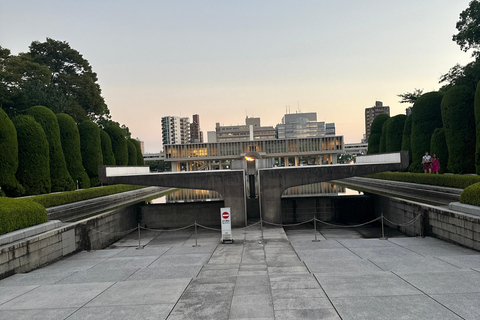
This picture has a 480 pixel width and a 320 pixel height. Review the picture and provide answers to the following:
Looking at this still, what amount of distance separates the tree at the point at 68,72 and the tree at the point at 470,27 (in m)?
55.7

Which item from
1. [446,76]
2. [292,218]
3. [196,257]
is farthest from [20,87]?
[446,76]

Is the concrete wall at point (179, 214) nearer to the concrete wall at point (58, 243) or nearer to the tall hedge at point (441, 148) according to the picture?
the concrete wall at point (58, 243)

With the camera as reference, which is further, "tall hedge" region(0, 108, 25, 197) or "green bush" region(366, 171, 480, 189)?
"tall hedge" region(0, 108, 25, 197)

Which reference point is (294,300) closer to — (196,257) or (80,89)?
(196,257)

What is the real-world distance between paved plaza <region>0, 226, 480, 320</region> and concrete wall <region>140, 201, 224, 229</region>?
436 inches

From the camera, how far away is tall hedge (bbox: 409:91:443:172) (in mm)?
34344

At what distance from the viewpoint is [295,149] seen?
349ft

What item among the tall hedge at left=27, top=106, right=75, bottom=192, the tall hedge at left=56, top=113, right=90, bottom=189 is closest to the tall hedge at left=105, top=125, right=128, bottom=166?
the tall hedge at left=56, top=113, right=90, bottom=189

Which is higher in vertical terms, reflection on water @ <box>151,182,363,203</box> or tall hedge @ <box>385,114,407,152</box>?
tall hedge @ <box>385,114,407,152</box>

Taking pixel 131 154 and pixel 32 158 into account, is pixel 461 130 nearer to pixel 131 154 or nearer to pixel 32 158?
pixel 32 158

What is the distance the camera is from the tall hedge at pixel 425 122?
34.3 m

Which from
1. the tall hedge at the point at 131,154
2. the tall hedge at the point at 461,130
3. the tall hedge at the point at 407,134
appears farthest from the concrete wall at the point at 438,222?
the tall hedge at the point at 131,154

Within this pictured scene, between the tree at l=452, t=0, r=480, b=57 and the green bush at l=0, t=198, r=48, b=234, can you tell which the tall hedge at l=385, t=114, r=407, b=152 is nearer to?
the tree at l=452, t=0, r=480, b=57

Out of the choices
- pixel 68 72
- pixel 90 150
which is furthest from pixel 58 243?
pixel 68 72
